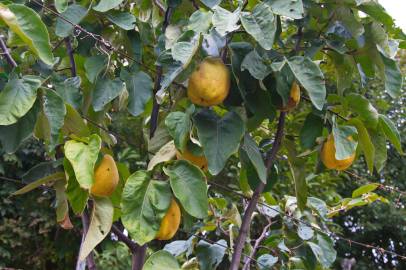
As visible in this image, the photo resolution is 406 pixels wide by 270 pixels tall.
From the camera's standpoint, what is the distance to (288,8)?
919 mm

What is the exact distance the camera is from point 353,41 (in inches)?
44.4

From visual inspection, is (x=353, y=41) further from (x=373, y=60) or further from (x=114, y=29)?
(x=114, y=29)

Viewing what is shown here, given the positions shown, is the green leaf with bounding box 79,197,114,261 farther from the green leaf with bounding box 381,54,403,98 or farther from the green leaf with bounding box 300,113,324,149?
the green leaf with bounding box 381,54,403,98

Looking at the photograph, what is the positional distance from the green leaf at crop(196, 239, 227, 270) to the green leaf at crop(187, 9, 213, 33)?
61 centimetres

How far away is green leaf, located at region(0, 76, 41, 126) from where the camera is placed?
2.77 feet

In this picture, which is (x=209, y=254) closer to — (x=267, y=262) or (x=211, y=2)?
(x=267, y=262)

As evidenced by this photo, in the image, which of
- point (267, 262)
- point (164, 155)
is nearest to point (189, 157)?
point (164, 155)

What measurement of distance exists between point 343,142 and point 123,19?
0.50 metres

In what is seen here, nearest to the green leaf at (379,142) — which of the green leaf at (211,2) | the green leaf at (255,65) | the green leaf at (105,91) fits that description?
the green leaf at (255,65)

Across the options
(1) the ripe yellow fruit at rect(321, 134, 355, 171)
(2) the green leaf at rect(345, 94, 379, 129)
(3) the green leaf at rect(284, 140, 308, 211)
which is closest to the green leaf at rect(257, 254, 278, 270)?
(3) the green leaf at rect(284, 140, 308, 211)

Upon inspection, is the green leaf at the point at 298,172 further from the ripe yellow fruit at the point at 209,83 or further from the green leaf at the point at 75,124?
the green leaf at the point at 75,124

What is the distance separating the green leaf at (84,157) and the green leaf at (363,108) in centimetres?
51

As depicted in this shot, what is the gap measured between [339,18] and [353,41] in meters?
0.06

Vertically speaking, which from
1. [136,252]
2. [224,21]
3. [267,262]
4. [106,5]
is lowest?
[267,262]
